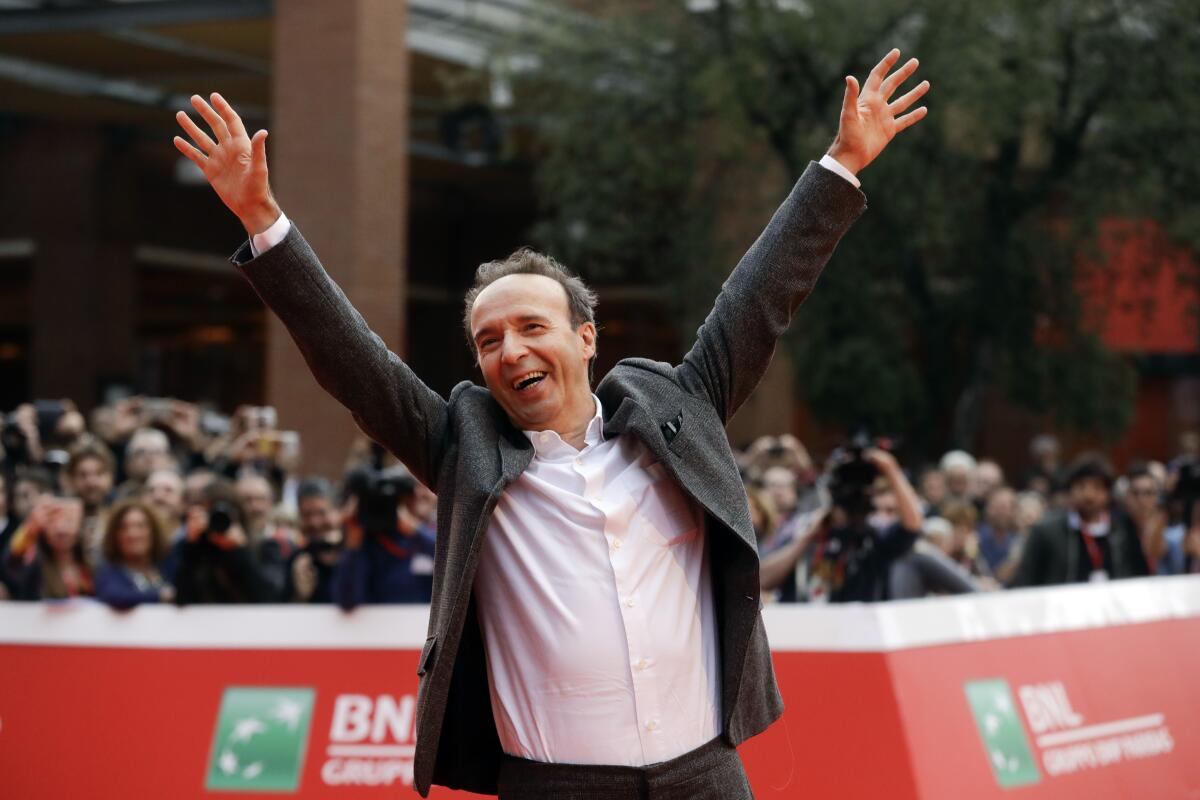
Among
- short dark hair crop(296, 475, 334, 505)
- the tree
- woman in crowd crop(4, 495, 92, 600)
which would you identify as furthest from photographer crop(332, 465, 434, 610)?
the tree

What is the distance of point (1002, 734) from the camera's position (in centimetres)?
561

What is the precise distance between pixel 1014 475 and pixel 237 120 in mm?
28804

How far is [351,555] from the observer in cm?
639

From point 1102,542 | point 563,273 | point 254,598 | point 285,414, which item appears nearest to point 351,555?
point 254,598

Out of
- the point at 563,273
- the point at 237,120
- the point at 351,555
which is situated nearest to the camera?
the point at 237,120

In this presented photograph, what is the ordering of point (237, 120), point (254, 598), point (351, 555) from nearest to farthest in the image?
1. point (237, 120)
2. point (351, 555)
3. point (254, 598)

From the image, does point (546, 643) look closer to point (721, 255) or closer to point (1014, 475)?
point (721, 255)

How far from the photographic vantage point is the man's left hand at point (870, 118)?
315cm

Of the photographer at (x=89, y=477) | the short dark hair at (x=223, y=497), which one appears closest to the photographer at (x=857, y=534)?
the short dark hair at (x=223, y=497)

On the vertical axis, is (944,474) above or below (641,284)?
below

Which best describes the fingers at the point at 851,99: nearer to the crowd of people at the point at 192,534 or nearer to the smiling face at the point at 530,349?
the smiling face at the point at 530,349

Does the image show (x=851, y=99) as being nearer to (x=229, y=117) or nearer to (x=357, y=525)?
(x=229, y=117)

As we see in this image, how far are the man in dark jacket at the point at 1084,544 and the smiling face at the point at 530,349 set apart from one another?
5954 mm

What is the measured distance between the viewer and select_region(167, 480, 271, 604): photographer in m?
6.73
